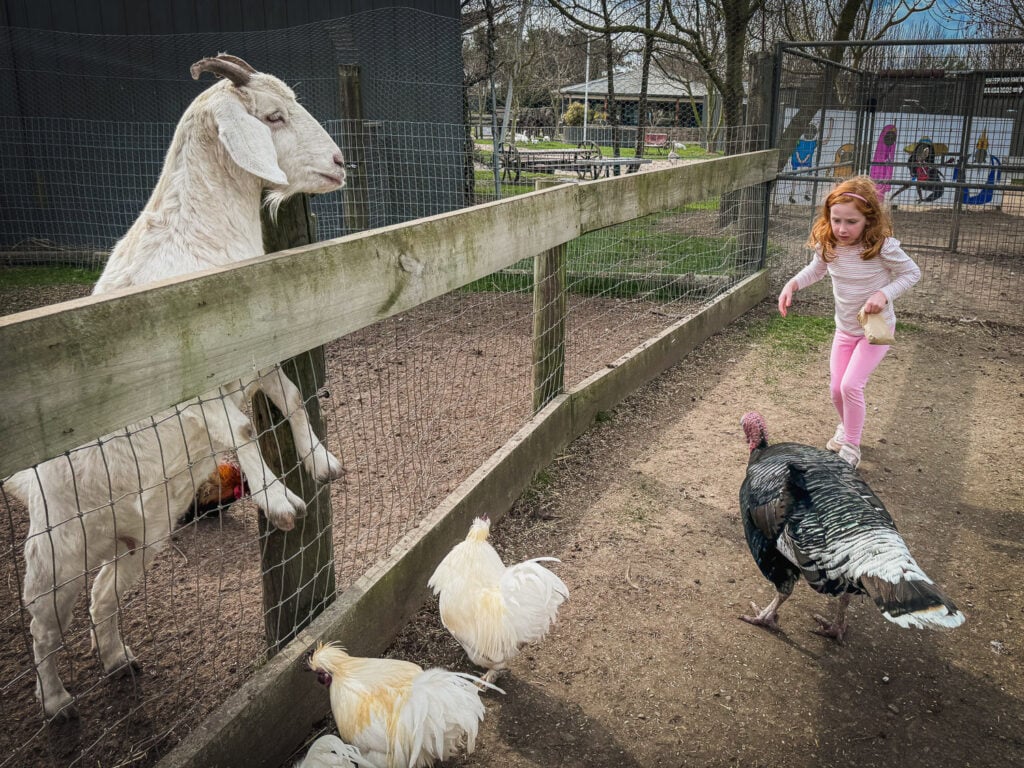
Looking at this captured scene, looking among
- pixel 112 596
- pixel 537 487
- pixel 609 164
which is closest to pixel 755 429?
pixel 537 487

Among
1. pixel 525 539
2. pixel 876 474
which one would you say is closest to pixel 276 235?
pixel 525 539

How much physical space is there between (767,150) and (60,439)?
7.27m

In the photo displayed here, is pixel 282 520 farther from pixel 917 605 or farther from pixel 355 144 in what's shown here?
pixel 355 144

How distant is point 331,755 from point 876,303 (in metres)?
3.31

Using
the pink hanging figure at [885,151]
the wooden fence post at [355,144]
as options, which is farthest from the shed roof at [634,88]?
the wooden fence post at [355,144]

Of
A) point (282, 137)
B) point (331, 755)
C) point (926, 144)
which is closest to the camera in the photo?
point (331, 755)

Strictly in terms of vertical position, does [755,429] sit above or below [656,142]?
below

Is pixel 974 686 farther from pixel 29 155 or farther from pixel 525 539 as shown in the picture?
pixel 29 155

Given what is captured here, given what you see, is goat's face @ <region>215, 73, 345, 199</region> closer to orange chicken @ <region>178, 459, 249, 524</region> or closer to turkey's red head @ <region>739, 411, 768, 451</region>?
orange chicken @ <region>178, 459, 249, 524</region>

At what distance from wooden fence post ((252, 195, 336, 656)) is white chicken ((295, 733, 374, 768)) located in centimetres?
45

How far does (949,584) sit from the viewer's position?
10.8 feet

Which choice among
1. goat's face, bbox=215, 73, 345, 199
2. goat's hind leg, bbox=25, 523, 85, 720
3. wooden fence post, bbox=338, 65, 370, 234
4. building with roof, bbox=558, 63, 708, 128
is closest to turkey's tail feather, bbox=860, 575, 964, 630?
goat's face, bbox=215, 73, 345, 199

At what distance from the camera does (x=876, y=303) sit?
3.93 meters

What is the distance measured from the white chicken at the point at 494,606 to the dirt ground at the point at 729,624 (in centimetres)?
21
